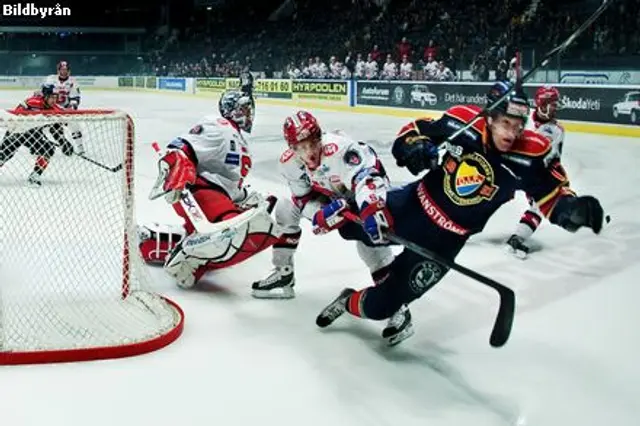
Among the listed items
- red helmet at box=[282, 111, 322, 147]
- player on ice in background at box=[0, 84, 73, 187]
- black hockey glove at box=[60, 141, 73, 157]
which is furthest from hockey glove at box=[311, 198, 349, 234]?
black hockey glove at box=[60, 141, 73, 157]

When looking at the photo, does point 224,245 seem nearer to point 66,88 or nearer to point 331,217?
point 331,217

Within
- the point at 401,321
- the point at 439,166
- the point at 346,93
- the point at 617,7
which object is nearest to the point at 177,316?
the point at 401,321

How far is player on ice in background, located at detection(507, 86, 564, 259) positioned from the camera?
4289mm

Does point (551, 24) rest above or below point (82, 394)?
above

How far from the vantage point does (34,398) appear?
2287 mm

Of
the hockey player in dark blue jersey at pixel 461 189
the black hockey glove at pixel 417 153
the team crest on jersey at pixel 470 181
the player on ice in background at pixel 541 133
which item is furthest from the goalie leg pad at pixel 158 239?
the player on ice in background at pixel 541 133

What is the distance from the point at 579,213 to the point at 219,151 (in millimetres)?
1914

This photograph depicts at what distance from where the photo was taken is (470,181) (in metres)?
2.47

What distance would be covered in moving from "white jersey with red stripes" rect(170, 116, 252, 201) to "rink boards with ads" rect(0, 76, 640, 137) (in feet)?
24.0

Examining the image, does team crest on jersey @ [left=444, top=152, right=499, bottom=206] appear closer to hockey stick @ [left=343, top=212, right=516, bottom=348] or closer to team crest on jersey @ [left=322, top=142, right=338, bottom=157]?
hockey stick @ [left=343, top=212, right=516, bottom=348]

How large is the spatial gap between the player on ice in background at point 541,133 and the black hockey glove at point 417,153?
1.94 meters

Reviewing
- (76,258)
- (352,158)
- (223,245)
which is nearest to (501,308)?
(352,158)

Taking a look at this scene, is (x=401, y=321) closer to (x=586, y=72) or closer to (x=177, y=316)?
(x=177, y=316)

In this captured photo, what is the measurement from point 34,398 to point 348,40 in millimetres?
18467
